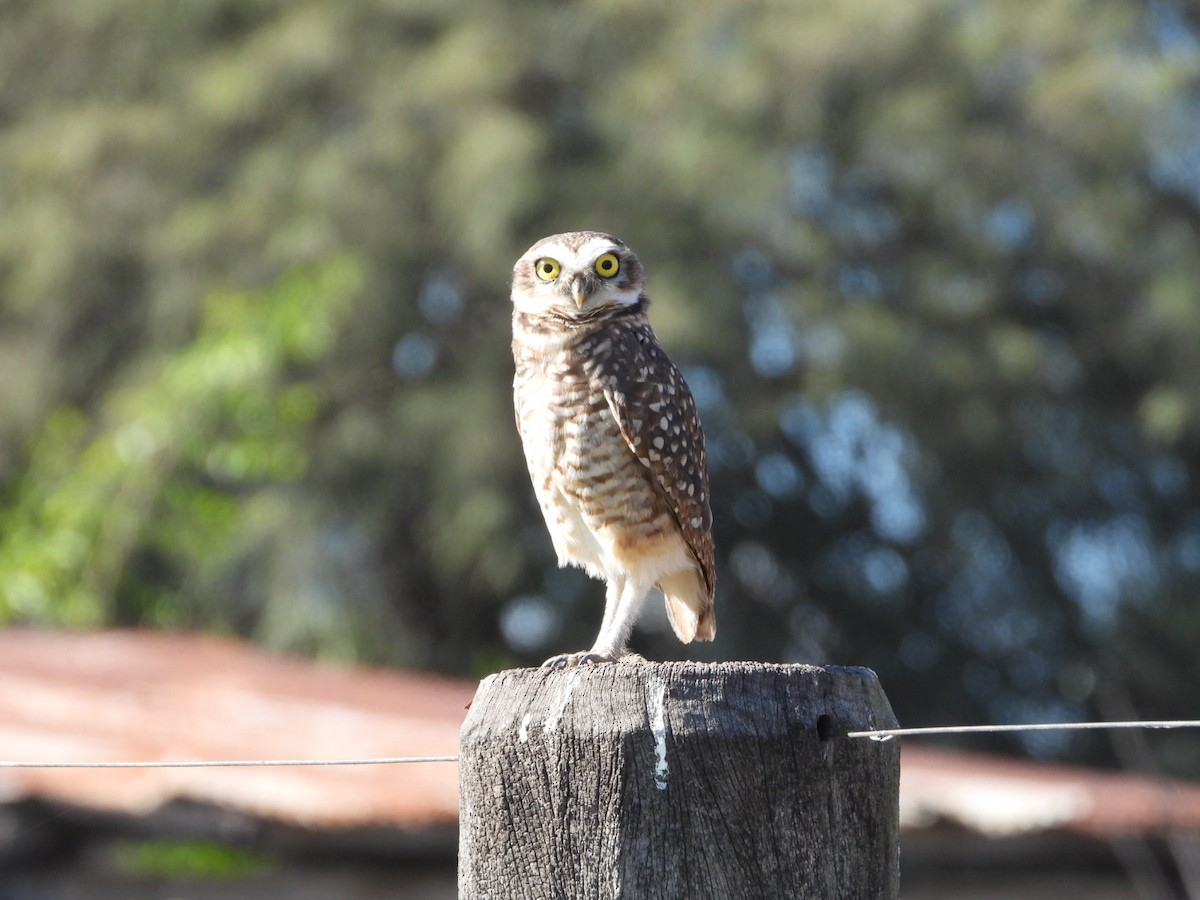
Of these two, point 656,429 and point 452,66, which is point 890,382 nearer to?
point 452,66

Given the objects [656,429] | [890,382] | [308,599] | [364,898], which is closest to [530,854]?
[656,429]

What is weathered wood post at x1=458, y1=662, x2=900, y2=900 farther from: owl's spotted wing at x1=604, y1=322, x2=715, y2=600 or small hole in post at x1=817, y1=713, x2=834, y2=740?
owl's spotted wing at x1=604, y1=322, x2=715, y2=600

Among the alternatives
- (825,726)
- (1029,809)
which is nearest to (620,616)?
(825,726)

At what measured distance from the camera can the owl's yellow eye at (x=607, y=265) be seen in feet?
13.0

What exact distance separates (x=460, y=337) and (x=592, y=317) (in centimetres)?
696

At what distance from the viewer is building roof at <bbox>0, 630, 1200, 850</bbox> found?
19.2ft

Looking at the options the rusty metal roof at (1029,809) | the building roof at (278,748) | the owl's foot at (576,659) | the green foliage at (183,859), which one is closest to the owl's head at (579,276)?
the owl's foot at (576,659)

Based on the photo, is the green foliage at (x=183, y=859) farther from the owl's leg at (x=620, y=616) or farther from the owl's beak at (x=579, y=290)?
the owl's beak at (x=579, y=290)

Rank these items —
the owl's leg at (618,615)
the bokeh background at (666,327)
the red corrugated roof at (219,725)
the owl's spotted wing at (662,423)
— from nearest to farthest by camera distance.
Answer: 1. the owl's leg at (618,615)
2. the owl's spotted wing at (662,423)
3. the red corrugated roof at (219,725)
4. the bokeh background at (666,327)

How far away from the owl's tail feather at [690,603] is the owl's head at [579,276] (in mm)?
690

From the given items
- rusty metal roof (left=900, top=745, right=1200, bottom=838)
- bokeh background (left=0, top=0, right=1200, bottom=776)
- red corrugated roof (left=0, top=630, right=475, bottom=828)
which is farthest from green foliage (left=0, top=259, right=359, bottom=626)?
rusty metal roof (left=900, top=745, right=1200, bottom=838)

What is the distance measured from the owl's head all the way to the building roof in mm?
1900

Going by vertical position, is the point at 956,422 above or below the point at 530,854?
above

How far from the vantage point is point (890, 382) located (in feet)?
33.8
